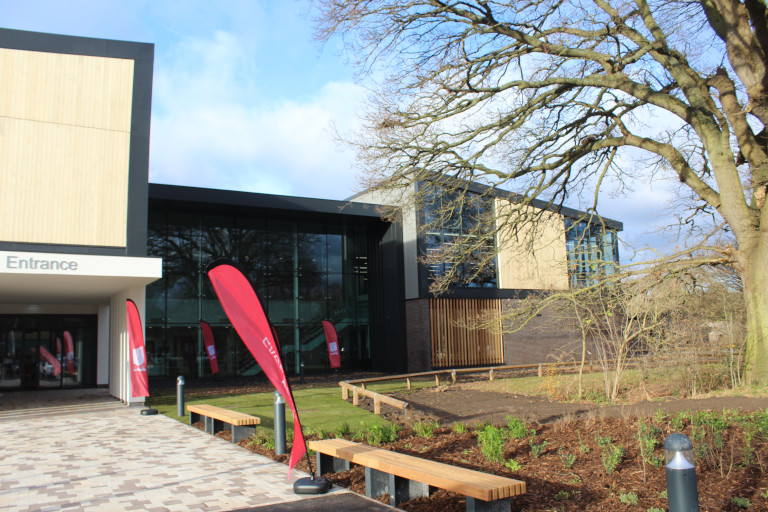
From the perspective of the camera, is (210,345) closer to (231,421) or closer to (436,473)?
(231,421)

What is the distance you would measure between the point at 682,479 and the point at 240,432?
775 cm

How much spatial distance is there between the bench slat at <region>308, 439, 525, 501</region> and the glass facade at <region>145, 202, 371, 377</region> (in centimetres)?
→ 1862

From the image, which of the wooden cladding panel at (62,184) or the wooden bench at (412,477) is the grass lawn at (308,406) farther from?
the wooden cladding panel at (62,184)

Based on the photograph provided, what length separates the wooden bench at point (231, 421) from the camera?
30.5ft

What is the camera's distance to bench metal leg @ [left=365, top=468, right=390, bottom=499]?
589 cm

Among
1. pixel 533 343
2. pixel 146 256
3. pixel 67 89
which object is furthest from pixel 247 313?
pixel 533 343

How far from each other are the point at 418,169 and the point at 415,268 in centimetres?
1464

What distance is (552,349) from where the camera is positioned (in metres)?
30.6

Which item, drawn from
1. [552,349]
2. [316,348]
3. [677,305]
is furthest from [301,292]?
[677,305]

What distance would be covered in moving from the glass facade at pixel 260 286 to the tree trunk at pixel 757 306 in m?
17.2

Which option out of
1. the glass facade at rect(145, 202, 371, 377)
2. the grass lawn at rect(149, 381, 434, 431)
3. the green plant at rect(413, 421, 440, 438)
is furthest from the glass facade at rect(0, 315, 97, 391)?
the green plant at rect(413, 421, 440, 438)

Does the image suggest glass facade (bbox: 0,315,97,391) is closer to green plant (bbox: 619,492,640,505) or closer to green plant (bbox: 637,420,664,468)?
green plant (bbox: 637,420,664,468)

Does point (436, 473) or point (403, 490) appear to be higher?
point (436, 473)

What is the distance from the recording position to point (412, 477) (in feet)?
16.8
